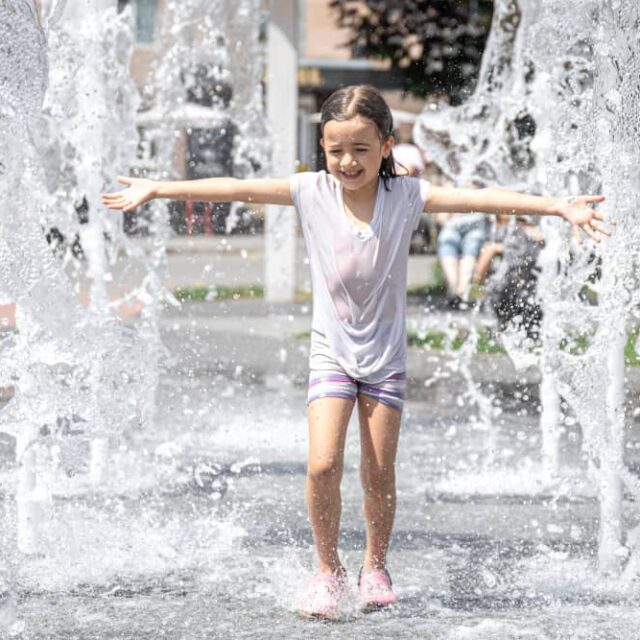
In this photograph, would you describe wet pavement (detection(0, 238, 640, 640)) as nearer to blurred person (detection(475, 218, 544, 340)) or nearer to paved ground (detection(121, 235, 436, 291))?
blurred person (detection(475, 218, 544, 340))

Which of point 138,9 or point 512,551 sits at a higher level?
point 138,9

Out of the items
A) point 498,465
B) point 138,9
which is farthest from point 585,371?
point 138,9

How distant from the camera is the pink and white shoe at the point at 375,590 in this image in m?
3.85

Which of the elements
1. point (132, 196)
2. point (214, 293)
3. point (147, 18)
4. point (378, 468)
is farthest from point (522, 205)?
point (147, 18)

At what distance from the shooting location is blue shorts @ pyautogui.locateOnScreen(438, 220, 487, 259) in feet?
33.5

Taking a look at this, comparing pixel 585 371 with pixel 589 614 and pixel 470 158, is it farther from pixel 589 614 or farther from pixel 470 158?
pixel 470 158

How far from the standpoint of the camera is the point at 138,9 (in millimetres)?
27281

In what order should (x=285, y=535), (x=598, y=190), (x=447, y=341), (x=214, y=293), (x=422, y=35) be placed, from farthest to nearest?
(x=422, y=35)
(x=214, y=293)
(x=447, y=341)
(x=598, y=190)
(x=285, y=535)

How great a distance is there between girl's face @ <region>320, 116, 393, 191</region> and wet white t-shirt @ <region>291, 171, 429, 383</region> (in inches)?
4.6

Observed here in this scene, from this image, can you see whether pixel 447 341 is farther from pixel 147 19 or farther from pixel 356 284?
pixel 147 19

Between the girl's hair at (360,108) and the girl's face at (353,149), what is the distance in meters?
0.01

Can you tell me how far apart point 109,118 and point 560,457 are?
2.37 metres

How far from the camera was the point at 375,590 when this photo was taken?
387 cm

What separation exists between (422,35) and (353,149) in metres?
13.9
